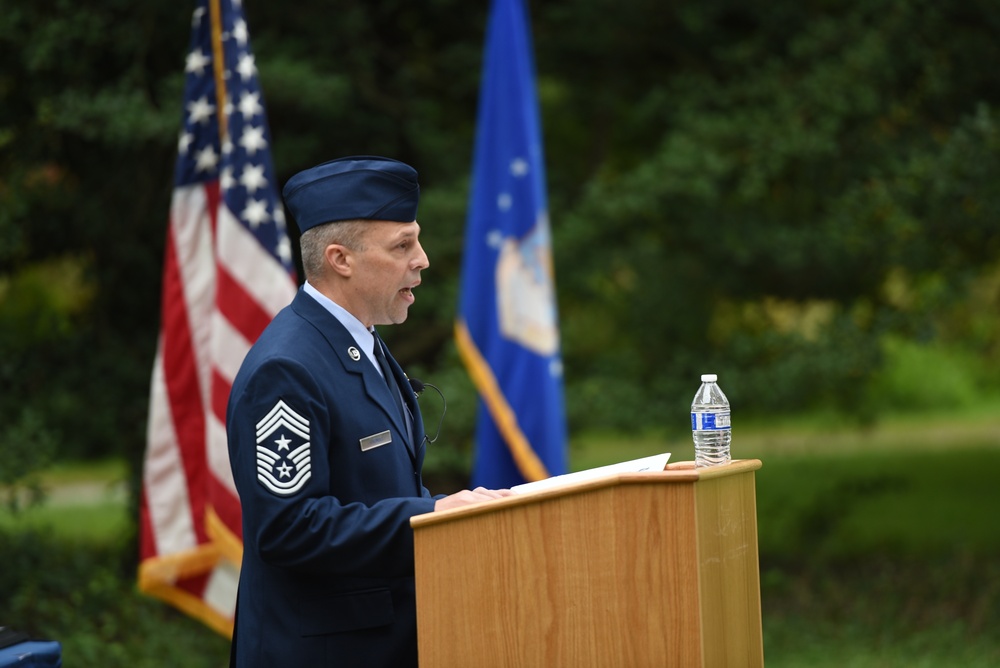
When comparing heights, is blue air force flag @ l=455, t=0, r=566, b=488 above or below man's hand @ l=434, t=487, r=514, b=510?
above

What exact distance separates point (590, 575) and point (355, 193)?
966mm

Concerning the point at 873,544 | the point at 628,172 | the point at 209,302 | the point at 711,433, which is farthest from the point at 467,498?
the point at 873,544

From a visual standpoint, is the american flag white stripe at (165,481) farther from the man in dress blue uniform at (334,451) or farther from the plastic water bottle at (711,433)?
the plastic water bottle at (711,433)

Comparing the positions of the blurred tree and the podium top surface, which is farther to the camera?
the blurred tree

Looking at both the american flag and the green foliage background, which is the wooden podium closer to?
the american flag

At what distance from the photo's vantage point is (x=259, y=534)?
97.7 inches

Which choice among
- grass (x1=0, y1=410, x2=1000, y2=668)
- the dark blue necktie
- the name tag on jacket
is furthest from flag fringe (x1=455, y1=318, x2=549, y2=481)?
the name tag on jacket

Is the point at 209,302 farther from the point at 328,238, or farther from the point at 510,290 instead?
the point at 328,238

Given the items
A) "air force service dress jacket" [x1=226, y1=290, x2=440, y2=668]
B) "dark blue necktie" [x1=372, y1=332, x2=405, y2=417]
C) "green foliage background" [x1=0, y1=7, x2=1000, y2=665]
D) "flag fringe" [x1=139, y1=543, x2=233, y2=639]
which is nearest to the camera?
"air force service dress jacket" [x1=226, y1=290, x2=440, y2=668]

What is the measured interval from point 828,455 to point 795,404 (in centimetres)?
563

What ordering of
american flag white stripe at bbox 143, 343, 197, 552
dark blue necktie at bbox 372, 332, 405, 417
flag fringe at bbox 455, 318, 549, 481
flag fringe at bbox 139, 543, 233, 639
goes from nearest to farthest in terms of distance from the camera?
dark blue necktie at bbox 372, 332, 405, 417
flag fringe at bbox 139, 543, 233, 639
american flag white stripe at bbox 143, 343, 197, 552
flag fringe at bbox 455, 318, 549, 481

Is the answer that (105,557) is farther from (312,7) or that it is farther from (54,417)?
(312,7)

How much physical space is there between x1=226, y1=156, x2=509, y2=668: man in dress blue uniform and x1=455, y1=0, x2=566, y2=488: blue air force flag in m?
4.08

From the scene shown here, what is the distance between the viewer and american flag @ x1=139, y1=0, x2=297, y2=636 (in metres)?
5.51
